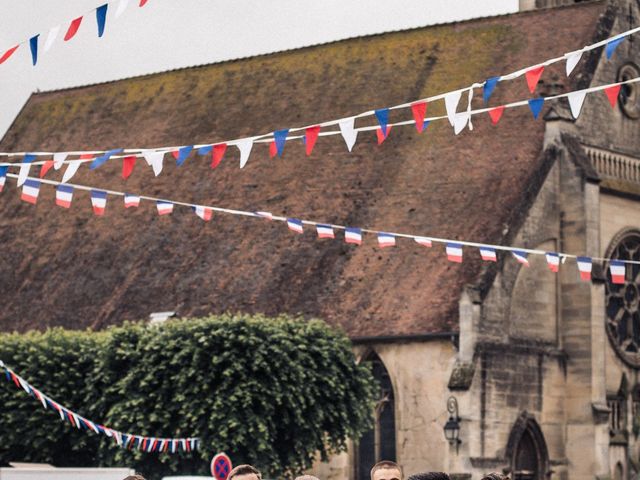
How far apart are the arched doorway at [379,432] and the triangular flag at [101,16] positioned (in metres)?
26.1

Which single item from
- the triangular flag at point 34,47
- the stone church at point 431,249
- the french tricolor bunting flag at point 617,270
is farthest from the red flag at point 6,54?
the stone church at point 431,249

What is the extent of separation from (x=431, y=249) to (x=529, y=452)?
5.14 metres

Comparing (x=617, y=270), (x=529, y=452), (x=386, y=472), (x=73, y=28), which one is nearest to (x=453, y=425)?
(x=529, y=452)

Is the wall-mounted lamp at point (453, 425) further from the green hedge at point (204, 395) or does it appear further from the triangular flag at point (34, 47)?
the triangular flag at point (34, 47)

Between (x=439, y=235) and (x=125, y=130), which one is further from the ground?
(x=125, y=130)

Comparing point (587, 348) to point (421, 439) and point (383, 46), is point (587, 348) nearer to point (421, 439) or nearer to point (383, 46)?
point (421, 439)

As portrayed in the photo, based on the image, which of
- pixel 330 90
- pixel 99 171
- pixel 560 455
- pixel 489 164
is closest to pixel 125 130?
pixel 99 171

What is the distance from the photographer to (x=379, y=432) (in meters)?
45.0

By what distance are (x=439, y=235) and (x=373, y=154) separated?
4665 millimetres

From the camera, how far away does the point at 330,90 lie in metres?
51.7

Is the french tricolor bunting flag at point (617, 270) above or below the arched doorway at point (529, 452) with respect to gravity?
above

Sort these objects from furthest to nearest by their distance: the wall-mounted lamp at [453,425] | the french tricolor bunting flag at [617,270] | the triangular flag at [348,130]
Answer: the wall-mounted lamp at [453,425] < the french tricolor bunting flag at [617,270] < the triangular flag at [348,130]

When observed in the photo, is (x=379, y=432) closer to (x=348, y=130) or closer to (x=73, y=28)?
(x=348, y=130)

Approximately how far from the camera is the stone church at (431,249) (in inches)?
1713
